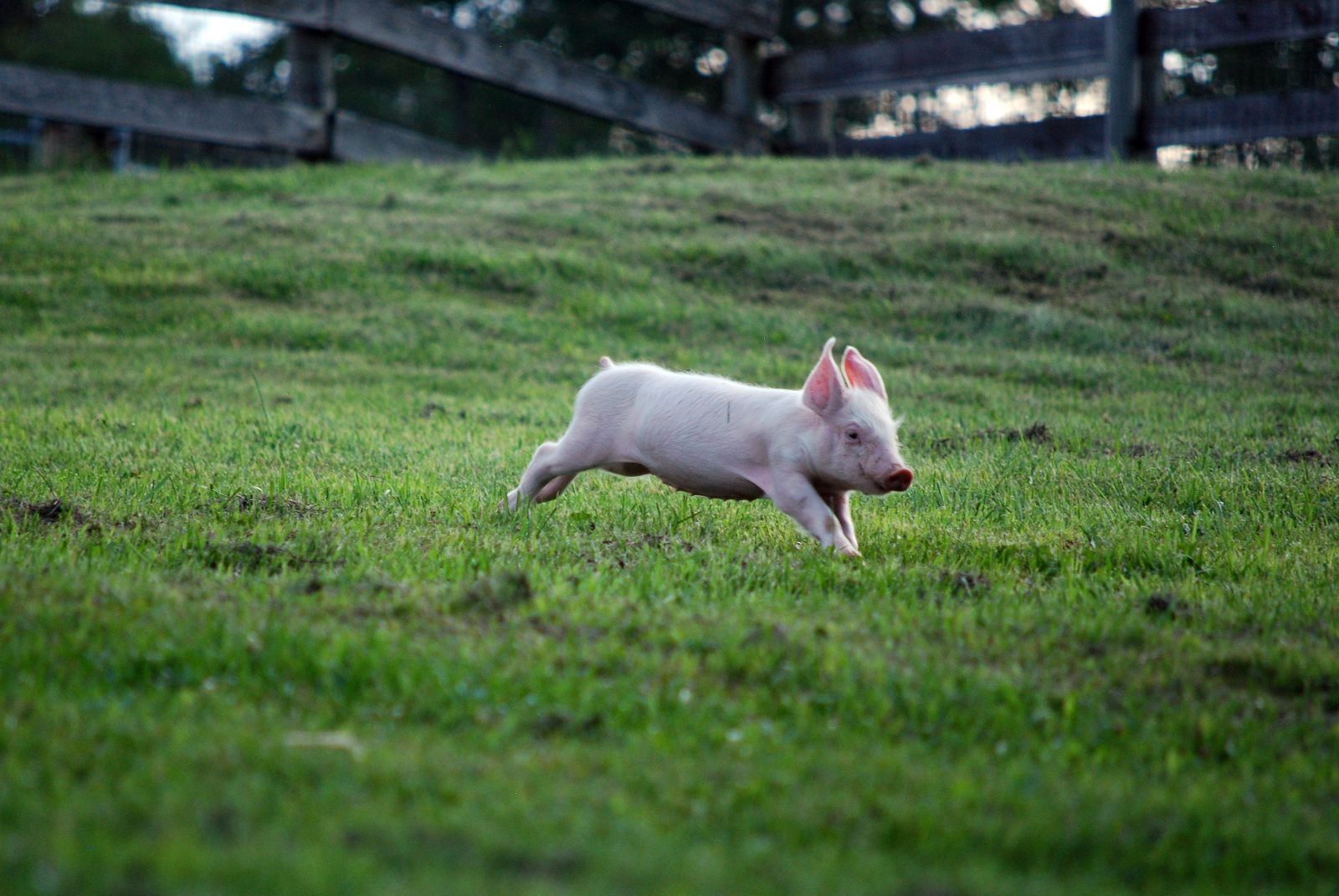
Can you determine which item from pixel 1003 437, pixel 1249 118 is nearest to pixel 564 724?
pixel 1003 437

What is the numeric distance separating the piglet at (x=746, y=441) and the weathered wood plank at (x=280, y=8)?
963 centimetres

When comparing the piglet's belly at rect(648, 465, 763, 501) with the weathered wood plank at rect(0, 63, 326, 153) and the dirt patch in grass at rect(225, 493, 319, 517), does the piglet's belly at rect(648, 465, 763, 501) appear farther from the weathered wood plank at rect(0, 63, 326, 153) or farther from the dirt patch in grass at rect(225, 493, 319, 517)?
the weathered wood plank at rect(0, 63, 326, 153)

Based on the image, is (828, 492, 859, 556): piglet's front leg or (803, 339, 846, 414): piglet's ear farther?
(828, 492, 859, 556): piglet's front leg

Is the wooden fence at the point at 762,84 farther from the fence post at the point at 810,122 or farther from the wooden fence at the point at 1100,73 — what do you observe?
the fence post at the point at 810,122

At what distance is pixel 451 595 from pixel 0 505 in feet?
7.37

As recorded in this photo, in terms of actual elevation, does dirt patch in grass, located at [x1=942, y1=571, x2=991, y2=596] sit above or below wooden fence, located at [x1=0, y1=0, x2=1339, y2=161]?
below

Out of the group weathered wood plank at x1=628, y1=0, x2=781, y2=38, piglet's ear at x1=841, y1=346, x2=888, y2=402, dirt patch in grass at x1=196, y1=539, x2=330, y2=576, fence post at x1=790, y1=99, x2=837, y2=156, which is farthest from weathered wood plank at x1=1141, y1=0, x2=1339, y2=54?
dirt patch in grass at x1=196, y1=539, x2=330, y2=576

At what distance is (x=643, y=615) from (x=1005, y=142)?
1197cm

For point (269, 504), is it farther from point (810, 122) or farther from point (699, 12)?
point (810, 122)

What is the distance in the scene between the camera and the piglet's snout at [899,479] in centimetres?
452

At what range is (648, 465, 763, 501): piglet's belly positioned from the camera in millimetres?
4953

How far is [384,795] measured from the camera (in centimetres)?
240

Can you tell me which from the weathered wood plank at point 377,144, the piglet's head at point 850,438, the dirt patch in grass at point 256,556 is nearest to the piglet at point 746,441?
the piglet's head at point 850,438

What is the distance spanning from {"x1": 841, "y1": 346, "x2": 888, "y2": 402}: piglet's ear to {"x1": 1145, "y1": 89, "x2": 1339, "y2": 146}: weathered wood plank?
359 inches
